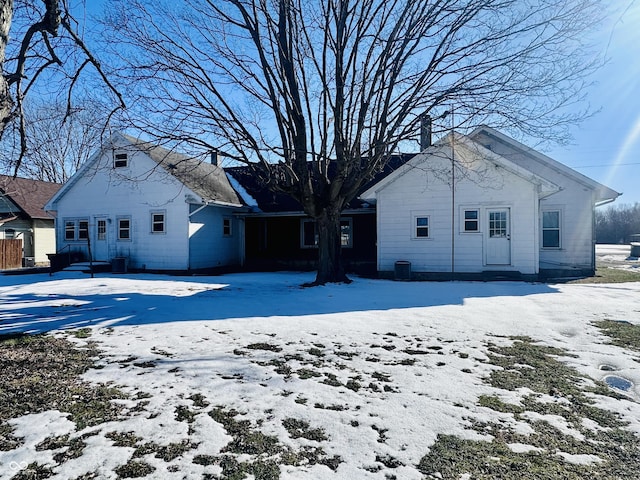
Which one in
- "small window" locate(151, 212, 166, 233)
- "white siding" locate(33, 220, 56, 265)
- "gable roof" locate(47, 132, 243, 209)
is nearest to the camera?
"gable roof" locate(47, 132, 243, 209)

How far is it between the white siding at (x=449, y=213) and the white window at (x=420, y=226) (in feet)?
0.48

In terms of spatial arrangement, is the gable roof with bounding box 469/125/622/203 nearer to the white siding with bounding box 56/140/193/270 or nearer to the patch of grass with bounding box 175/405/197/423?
the white siding with bounding box 56/140/193/270

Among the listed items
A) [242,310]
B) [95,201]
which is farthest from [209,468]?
[95,201]

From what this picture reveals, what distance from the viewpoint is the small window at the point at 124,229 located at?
1697 cm

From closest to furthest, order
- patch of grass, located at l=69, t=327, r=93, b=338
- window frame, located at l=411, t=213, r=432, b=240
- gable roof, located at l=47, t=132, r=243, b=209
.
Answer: patch of grass, located at l=69, t=327, r=93, b=338
window frame, located at l=411, t=213, r=432, b=240
gable roof, located at l=47, t=132, r=243, b=209

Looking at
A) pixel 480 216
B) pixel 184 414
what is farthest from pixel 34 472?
pixel 480 216

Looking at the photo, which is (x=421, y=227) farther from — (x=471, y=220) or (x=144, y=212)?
(x=144, y=212)

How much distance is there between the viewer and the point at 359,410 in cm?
331

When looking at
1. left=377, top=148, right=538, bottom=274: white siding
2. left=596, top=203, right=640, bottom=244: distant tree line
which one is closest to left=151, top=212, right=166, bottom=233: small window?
left=377, top=148, right=538, bottom=274: white siding

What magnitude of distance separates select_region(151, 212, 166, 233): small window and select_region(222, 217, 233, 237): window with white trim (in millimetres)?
2913

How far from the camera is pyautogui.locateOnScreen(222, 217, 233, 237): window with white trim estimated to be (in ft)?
60.2

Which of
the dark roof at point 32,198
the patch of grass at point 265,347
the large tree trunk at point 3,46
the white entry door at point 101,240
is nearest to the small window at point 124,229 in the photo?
the white entry door at point 101,240

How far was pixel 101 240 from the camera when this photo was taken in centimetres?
1736

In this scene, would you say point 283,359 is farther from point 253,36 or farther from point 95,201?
point 95,201
